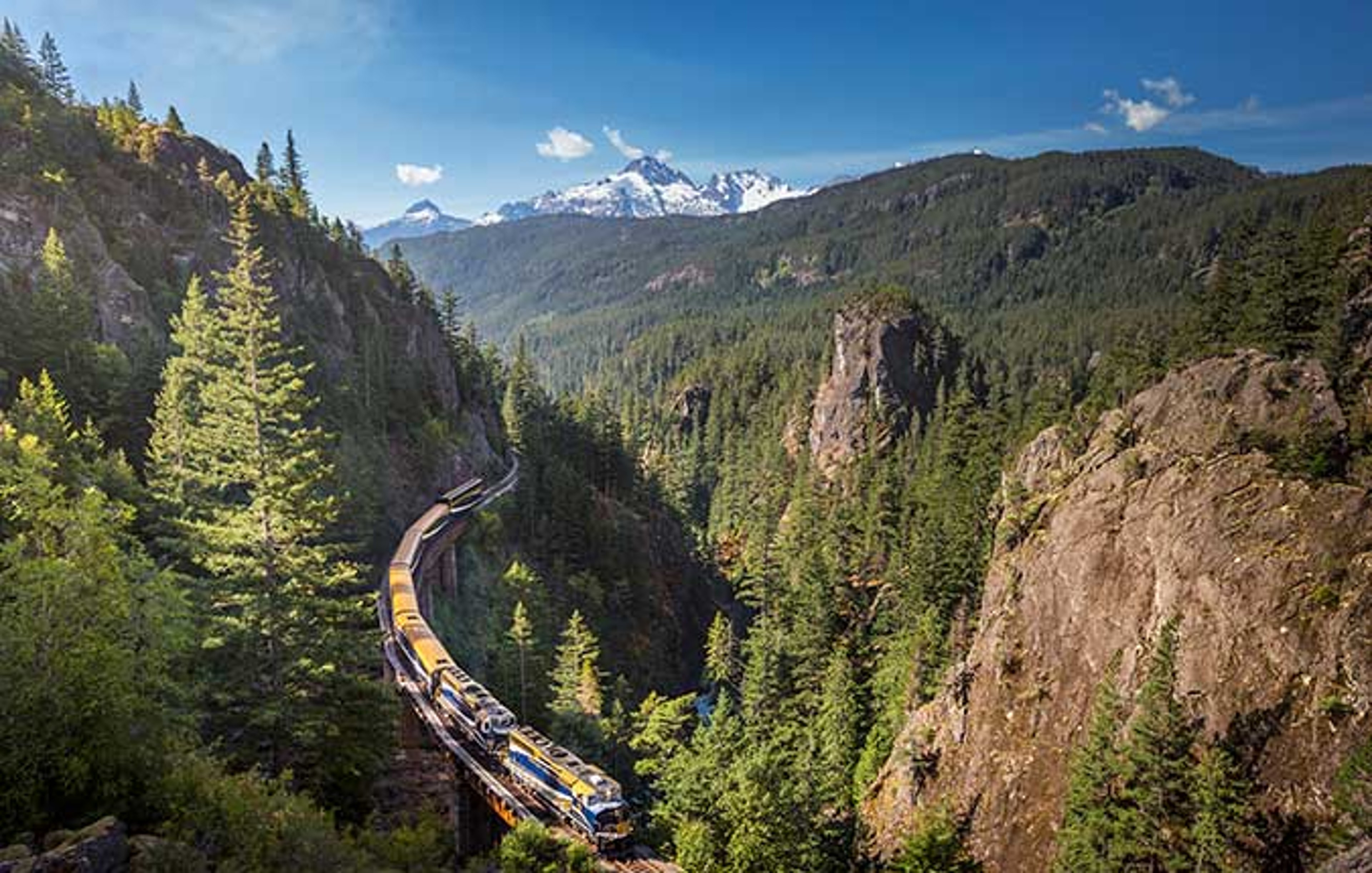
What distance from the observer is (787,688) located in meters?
58.3

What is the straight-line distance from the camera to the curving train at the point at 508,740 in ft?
82.8

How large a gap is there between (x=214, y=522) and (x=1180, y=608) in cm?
3943

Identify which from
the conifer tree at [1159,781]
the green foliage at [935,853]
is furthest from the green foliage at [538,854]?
the conifer tree at [1159,781]

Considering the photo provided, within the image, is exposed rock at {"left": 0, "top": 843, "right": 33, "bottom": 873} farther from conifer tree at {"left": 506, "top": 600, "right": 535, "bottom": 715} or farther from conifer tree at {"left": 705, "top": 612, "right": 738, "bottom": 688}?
conifer tree at {"left": 705, "top": 612, "right": 738, "bottom": 688}

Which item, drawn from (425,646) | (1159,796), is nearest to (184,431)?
(425,646)

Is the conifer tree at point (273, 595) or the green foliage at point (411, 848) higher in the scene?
the conifer tree at point (273, 595)

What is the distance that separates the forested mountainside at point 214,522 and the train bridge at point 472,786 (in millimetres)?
2202

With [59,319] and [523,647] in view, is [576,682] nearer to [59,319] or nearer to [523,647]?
[523,647]

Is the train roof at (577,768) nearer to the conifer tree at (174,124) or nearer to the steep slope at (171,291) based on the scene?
the steep slope at (171,291)

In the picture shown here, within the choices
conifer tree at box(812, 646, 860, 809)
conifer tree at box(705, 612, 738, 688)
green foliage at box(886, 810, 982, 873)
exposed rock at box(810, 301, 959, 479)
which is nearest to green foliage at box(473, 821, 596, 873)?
green foliage at box(886, 810, 982, 873)

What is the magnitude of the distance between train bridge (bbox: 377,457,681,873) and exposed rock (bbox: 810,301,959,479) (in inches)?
3417

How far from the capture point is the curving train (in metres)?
25.2

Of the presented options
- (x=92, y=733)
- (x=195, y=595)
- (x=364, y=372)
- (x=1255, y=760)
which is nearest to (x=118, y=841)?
(x=92, y=733)

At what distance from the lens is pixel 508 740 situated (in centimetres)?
2959
